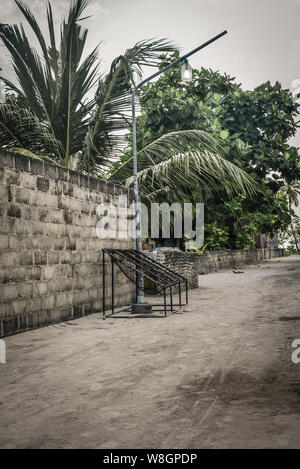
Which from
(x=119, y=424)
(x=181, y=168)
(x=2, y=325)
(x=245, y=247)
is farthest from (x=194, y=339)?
(x=245, y=247)

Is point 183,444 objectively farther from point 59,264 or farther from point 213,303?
point 213,303

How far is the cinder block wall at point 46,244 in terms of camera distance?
6941 mm

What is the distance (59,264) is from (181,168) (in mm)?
5764

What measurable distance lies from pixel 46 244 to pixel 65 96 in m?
5.60

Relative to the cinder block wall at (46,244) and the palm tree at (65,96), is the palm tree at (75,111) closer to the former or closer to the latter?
the palm tree at (65,96)

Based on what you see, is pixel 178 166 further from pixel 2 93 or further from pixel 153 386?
pixel 153 386

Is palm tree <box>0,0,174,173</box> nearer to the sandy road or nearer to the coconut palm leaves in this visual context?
the coconut palm leaves

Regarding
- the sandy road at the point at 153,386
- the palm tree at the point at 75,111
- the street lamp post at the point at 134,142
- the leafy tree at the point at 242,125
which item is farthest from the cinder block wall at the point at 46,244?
the leafy tree at the point at 242,125

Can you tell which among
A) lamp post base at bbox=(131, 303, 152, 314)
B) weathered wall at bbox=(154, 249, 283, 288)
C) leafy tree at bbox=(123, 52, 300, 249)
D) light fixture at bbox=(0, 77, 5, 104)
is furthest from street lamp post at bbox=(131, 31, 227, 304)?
leafy tree at bbox=(123, 52, 300, 249)

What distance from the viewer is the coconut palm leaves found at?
12492 millimetres

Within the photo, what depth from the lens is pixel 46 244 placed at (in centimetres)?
787

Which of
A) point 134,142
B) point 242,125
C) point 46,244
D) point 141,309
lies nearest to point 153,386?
point 46,244

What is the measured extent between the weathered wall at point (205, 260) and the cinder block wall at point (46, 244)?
3496 millimetres

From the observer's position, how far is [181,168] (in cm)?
1294
